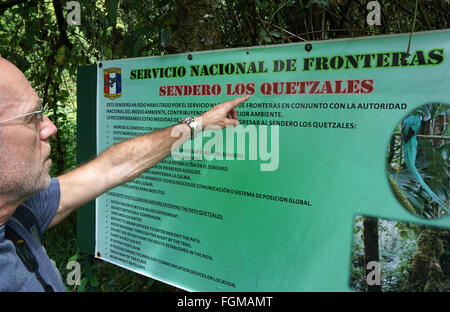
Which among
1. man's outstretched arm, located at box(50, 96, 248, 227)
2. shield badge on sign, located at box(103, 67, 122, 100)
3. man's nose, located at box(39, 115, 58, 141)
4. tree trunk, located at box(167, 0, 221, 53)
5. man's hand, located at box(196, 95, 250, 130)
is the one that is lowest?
man's outstretched arm, located at box(50, 96, 248, 227)

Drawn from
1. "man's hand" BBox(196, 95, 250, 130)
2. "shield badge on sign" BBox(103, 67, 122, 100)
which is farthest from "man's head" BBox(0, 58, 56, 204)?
"shield badge on sign" BBox(103, 67, 122, 100)

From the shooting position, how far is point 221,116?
4.97 feet

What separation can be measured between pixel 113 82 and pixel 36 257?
1035mm

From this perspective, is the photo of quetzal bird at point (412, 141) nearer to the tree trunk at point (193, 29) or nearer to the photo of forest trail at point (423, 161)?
the photo of forest trail at point (423, 161)

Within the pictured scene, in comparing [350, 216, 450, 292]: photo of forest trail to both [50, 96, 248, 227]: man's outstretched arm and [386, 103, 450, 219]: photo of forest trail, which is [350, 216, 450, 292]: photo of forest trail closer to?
[386, 103, 450, 219]: photo of forest trail

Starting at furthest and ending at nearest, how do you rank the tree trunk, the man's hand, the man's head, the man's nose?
the tree trunk < the man's hand < the man's nose < the man's head

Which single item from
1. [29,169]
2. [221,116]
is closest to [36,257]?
[29,169]

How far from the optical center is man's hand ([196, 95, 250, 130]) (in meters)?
1.50

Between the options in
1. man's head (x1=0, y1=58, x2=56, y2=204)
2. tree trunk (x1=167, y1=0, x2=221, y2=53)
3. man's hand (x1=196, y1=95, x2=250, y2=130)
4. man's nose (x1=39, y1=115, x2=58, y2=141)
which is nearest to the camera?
man's head (x1=0, y1=58, x2=56, y2=204)

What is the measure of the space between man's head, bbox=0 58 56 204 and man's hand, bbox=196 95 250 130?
0.60 metres

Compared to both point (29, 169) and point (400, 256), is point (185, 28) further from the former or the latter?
point (400, 256)

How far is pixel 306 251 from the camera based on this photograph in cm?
142

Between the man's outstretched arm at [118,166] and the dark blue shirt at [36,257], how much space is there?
0.18 feet
